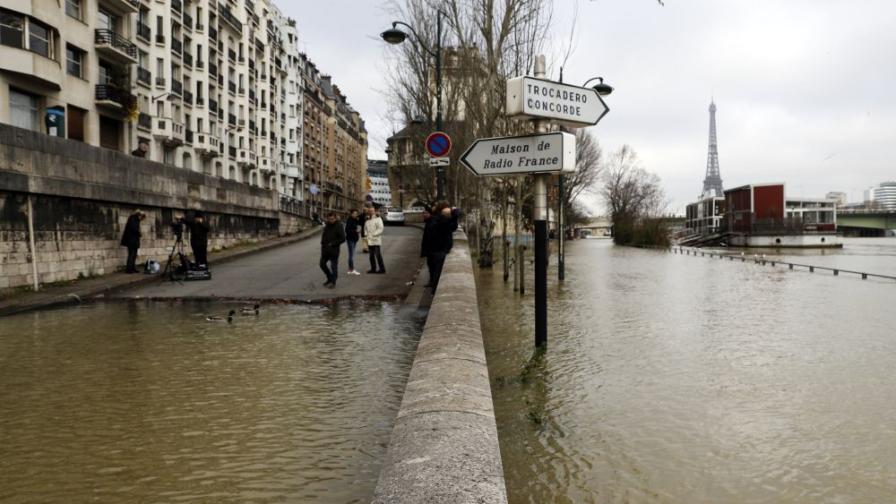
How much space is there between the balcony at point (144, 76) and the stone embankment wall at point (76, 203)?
746 inches

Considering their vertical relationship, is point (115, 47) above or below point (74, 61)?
above

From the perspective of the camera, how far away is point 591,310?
11.2 metres

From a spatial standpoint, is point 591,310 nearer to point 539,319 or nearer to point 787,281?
point 539,319

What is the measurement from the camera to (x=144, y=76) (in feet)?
123

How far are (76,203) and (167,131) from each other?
1035 inches

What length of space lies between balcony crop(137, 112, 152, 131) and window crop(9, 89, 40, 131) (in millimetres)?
9799

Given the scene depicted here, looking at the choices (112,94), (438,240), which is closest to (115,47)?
(112,94)

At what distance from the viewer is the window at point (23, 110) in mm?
25141

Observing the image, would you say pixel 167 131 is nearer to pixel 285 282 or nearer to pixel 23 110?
pixel 23 110

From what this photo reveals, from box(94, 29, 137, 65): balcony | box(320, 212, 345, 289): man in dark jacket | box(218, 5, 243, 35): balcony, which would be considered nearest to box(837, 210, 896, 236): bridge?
box(218, 5, 243, 35): balcony

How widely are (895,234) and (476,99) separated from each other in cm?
13657

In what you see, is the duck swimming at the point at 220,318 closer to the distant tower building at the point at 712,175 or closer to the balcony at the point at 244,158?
the balcony at the point at 244,158

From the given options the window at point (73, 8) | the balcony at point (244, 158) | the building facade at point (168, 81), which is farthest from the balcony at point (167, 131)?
the balcony at point (244, 158)

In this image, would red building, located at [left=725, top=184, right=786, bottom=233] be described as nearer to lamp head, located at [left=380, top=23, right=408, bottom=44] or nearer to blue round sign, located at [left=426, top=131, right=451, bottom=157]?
lamp head, located at [left=380, top=23, right=408, bottom=44]
